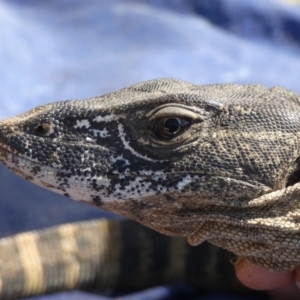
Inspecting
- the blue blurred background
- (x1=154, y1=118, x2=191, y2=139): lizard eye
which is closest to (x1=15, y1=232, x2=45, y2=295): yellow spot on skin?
the blue blurred background

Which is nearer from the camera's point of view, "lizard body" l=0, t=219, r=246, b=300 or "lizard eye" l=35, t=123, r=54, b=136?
"lizard eye" l=35, t=123, r=54, b=136

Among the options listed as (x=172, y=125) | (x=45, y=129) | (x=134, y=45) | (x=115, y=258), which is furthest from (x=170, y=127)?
(x=134, y=45)

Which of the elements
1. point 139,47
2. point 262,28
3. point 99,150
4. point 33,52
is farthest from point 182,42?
point 99,150

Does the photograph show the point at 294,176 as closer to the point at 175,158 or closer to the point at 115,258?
the point at 175,158

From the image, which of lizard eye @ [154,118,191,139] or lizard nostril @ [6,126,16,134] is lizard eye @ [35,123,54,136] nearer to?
lizard nostril @ [6,126,16,134]

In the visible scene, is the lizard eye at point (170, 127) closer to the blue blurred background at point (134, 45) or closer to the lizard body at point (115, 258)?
the lizard body at point (115, 258)

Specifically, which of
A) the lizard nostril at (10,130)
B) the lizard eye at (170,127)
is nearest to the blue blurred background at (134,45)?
the lizard nostril at (10,130)

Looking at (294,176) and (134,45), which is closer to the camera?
(294,176)
